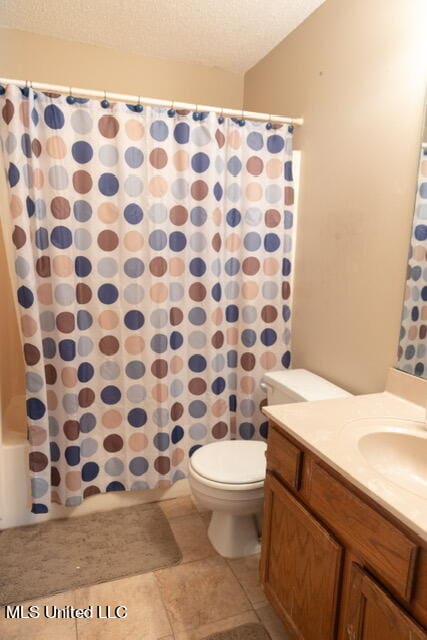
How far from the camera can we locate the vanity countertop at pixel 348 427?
0.86 metres

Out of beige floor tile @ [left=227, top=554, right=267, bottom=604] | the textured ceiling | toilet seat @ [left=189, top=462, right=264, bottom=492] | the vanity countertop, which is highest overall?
the textured ceiling

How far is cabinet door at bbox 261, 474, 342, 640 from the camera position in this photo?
1.09 m

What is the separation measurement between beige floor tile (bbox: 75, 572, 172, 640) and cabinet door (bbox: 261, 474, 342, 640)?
17.4 inches

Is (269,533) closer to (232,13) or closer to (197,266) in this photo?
(197,266)

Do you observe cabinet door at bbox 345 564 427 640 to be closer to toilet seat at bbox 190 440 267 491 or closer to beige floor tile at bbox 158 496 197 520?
toilet seat at bbox 190 440 267 491

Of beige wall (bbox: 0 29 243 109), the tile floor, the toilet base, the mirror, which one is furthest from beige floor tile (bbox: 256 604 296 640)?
beige wall (bbox: 0 29 243 109)

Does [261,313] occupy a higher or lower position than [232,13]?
lower

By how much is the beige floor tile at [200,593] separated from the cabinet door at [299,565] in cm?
25

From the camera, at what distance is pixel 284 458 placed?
4.22 ft

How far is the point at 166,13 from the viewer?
1.93m

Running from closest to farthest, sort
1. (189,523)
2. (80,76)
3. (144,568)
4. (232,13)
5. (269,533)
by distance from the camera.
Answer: (269,533) < (144,568) < (232,13) < (189,523) < (80,76)

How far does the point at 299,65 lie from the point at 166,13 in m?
0.69

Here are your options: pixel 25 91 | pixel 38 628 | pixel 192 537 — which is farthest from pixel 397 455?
pixel 25 91

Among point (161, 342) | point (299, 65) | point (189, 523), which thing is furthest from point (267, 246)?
point (189, 523)
